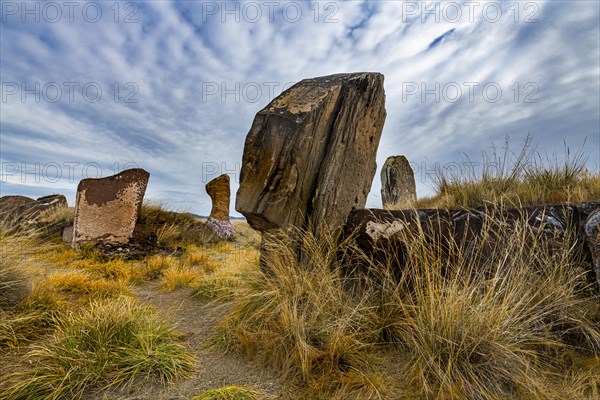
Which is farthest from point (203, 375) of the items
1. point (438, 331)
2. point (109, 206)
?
point (109, 206)

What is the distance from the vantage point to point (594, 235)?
8.65 feet

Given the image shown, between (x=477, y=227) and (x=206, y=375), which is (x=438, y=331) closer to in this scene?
(x=477, y=227)

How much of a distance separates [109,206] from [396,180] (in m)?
7.53

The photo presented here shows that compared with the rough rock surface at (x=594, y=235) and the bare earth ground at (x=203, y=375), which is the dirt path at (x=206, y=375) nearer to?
the bare earth ground at (x=203, y=375)

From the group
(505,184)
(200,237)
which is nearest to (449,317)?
(505,184)

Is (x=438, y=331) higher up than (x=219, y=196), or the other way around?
(x=219, y=196)

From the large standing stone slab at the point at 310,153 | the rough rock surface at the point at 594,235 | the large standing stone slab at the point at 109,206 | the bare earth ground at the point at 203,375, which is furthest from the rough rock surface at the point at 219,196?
the rough rock surface at the point at 594,235

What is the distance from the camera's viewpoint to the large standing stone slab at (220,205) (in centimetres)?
1027

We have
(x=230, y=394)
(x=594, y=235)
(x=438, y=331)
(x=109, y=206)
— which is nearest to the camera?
(x=230, y=394)

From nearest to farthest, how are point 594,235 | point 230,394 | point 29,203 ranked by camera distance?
point 230,394 → point 594,235 → point 29,203

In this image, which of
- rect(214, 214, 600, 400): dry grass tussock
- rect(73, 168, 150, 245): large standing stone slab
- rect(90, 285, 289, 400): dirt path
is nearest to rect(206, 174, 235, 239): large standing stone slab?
rect(73, 168, 150, 245): large standing stone slab

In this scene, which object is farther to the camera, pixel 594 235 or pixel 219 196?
pixel 219 196

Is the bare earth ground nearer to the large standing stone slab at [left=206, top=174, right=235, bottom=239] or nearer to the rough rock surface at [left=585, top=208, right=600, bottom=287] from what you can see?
the rough rock surface at [left=585, top=208, right=600, bottom=287]

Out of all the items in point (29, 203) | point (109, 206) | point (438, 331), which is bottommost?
point (438, 331)
